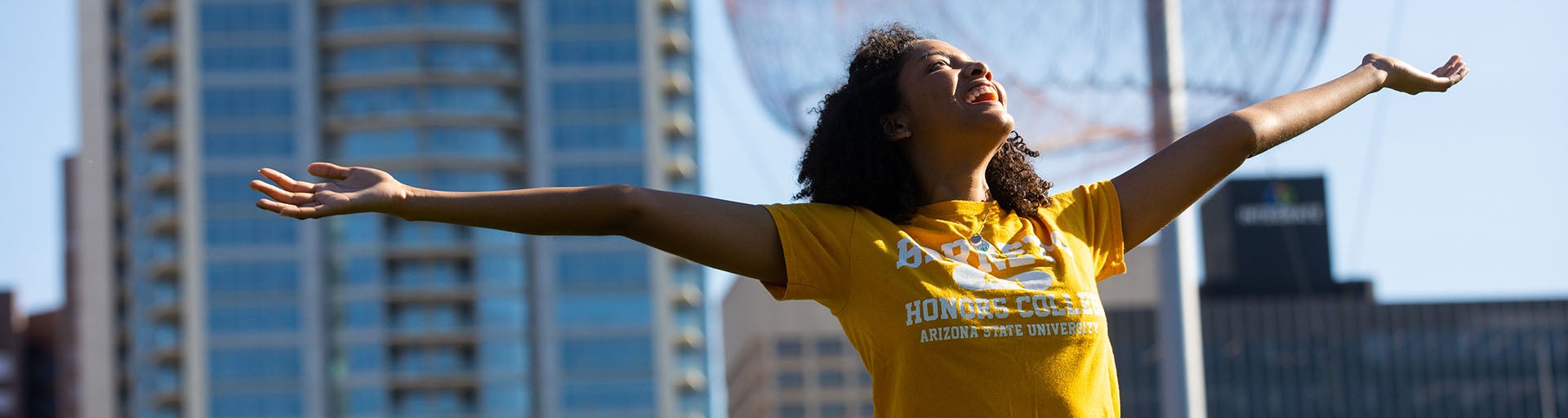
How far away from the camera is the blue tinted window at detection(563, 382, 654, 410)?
8125 centimetres

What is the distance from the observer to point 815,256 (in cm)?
461

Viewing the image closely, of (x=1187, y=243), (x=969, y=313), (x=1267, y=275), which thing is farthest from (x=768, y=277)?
(x=1267, y=275)

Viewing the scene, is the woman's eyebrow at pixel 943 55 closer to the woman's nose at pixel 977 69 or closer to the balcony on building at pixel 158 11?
the woman's nose at pixel 977 69

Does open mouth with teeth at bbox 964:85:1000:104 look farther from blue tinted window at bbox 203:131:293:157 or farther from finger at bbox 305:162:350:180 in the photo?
blue tinted window at bbox 203:131:293:157

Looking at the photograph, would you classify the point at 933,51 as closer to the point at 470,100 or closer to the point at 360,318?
the point at 360,318

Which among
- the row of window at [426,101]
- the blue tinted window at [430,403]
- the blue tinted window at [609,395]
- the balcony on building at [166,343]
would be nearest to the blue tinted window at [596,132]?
the row of window at [426,101]

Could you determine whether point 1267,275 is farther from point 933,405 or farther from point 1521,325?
point 933,405

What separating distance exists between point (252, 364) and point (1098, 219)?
7889 centimetres

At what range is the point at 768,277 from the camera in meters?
4.70

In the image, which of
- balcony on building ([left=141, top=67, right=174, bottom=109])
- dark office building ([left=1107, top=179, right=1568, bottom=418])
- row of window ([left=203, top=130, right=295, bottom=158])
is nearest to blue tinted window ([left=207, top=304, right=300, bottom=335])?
row of window ([left=203, top=130, right=295, bottom=158])

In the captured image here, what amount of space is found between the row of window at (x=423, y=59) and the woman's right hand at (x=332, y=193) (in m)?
82.6

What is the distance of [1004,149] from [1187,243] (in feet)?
41.9

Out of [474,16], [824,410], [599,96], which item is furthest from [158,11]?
[824,410]

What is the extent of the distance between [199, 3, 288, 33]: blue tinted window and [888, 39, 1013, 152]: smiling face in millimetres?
81998
